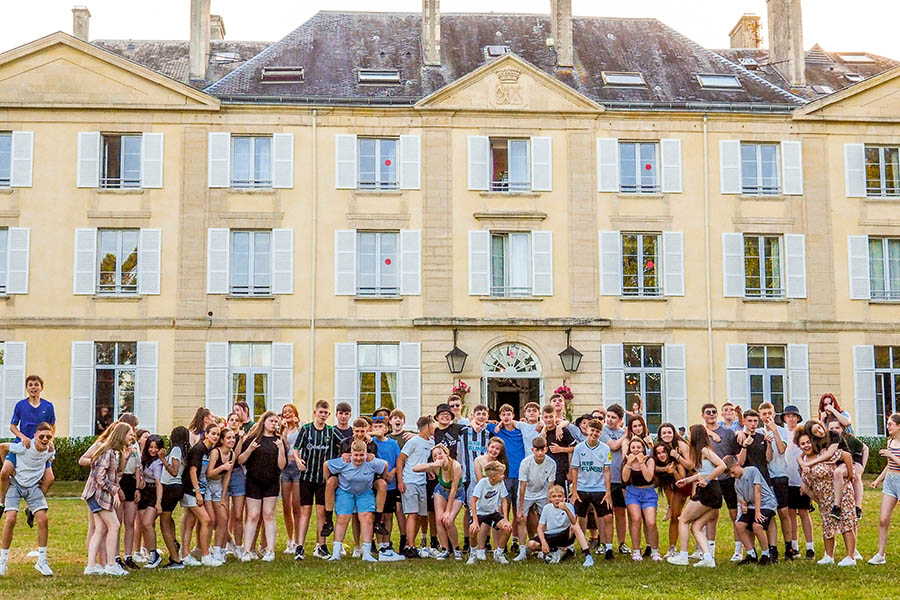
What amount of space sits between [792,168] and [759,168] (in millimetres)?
757

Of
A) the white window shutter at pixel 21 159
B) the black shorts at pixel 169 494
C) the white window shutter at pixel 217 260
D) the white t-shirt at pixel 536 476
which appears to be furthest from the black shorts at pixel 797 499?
the white window shutter at pixel 21 159

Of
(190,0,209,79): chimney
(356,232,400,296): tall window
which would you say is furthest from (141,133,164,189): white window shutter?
(356,232,400,296): tall window

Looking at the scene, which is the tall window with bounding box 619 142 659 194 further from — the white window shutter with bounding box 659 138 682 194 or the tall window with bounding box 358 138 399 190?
the tall window with bounding box 358 138 399 190

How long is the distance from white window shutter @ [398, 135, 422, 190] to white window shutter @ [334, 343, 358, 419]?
3974mm

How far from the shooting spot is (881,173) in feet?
85.9

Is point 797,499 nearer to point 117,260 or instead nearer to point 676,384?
point 676,384

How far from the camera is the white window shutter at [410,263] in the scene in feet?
81.9

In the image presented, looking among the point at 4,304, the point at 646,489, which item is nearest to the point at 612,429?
the point at 646,489

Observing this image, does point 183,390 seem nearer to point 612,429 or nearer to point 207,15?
point 207,15

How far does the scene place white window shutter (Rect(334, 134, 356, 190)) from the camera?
25234 mm

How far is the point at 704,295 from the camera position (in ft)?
83.4

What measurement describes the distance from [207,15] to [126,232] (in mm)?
6038

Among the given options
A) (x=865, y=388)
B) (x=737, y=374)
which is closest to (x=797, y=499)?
(x=737, y=374)

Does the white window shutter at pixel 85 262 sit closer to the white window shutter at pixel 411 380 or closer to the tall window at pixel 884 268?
the white window shutter at pixel 411 380
